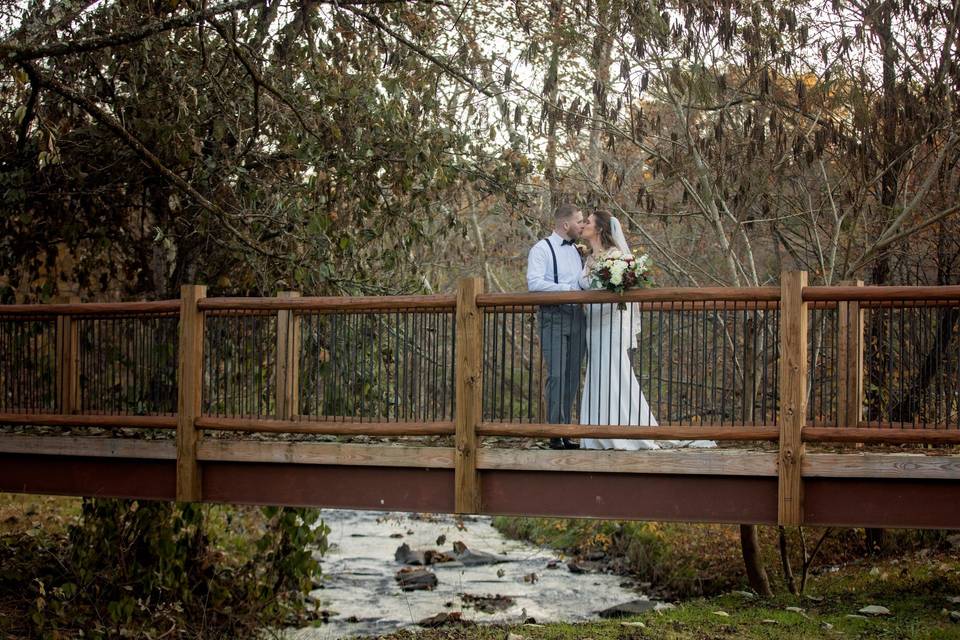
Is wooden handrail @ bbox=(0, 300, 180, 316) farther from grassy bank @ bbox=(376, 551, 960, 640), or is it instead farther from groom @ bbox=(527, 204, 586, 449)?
grassy bank @ bbox=(376, 551, 960, 640)

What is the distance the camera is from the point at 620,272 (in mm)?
7832

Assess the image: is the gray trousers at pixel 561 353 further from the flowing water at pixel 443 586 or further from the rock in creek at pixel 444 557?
the rock in creek at pixel 444 557

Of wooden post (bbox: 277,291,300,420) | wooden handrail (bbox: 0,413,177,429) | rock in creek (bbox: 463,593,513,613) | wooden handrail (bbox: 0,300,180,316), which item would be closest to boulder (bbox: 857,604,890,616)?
rock in creek (bbox: 463,593,513,613)

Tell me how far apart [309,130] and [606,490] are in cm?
525

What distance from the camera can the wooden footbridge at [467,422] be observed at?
7.55 metres

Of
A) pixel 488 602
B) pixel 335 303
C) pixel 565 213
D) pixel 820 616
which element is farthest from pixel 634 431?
pixel 488 602

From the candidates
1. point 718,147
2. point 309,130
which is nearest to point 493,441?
point 309,130

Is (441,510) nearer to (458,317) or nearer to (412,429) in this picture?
(412,429)

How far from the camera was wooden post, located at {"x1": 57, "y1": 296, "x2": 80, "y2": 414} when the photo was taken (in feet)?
31.8

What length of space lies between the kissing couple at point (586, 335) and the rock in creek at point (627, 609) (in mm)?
5445

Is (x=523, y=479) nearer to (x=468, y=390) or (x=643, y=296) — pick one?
(x=468, y=390)

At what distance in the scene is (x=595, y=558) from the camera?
707 inches

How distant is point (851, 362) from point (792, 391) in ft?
5.00

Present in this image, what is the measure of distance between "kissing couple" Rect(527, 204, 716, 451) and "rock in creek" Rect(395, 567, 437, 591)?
306 inches
